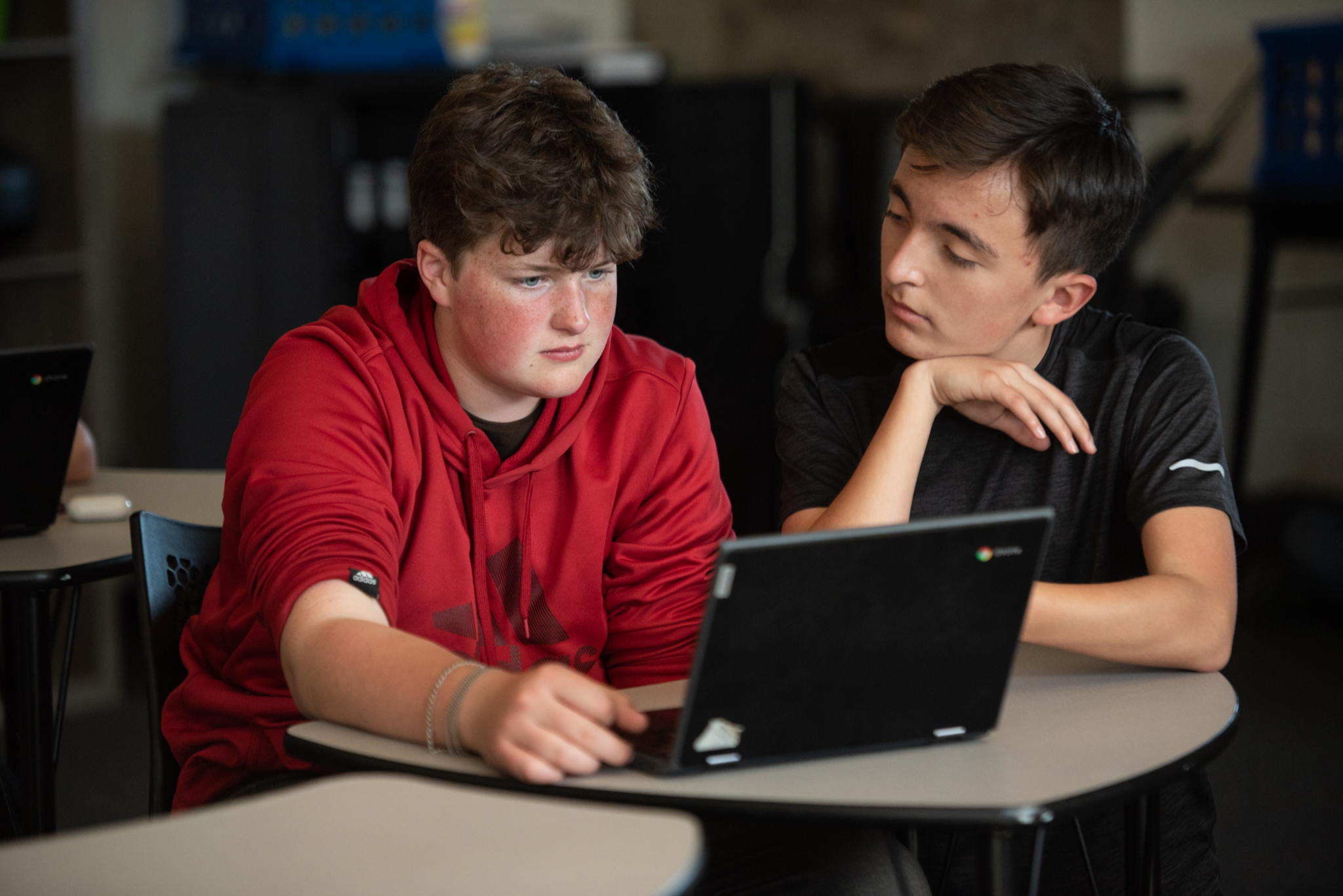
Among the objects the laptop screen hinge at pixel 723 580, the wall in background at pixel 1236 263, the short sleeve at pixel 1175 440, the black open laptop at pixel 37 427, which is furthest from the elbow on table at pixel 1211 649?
the wall in background at pixel 1236 263

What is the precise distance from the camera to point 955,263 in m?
1.47

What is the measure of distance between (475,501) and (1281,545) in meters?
2.91

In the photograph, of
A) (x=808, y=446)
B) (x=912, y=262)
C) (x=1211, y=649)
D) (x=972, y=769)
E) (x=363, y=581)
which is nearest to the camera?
(x=972, y=769)

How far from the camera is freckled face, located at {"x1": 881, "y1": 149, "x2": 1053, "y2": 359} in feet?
4.77

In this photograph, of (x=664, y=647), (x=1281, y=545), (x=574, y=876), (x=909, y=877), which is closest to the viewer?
(x=574, y=876)

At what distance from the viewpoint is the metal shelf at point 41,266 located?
3.23 metres

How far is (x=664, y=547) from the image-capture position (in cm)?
146

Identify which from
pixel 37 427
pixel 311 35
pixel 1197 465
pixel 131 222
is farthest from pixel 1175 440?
pixel 131 222

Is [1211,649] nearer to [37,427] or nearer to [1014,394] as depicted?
[1014,394]

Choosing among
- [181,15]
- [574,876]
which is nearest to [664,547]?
[574,876]

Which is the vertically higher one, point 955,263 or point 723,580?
point 955,263

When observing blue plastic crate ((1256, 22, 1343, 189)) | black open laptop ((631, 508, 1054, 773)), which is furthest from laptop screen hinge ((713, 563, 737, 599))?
blue plastic crate ((1256, 22, 1343, 189))

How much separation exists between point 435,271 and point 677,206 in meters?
2.69

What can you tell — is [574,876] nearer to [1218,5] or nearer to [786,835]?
[786,835]
